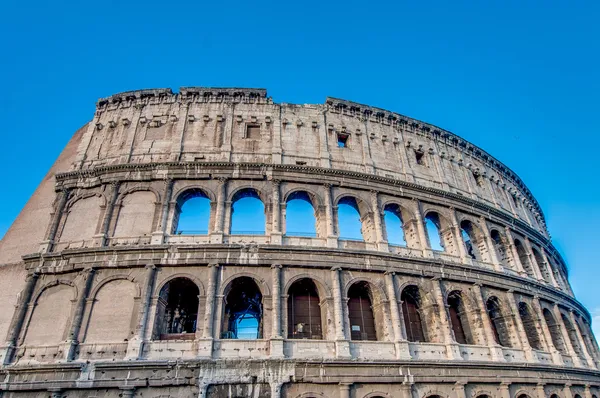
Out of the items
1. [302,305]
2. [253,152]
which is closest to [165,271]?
[302,305]

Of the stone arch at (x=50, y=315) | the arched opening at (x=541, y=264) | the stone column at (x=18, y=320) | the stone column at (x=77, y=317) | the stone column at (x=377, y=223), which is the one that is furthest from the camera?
the arched opening at (x=541, y=264)

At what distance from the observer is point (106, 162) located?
54.3ft

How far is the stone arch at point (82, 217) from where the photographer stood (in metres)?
14.6

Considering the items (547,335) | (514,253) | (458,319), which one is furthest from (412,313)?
(514,253)

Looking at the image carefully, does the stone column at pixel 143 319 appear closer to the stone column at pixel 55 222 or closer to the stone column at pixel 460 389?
the stone column at pixel 55 222

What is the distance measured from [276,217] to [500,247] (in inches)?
486

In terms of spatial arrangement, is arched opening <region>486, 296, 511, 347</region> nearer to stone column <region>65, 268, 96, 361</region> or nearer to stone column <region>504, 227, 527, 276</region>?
stone column <region>504, 227, 527, 276</region>

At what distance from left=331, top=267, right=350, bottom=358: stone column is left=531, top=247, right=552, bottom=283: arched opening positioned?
13.4 meters

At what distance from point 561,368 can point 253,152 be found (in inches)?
623

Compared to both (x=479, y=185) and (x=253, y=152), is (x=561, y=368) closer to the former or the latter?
(x=479, y=185)

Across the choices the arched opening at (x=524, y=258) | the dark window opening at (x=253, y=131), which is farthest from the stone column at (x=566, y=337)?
the dark window opening at (x=253, y=131)

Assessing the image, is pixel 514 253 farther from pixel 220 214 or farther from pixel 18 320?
pixel 18 320

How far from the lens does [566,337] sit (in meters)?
17.7

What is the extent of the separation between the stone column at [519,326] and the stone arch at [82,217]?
1735 centimetres
